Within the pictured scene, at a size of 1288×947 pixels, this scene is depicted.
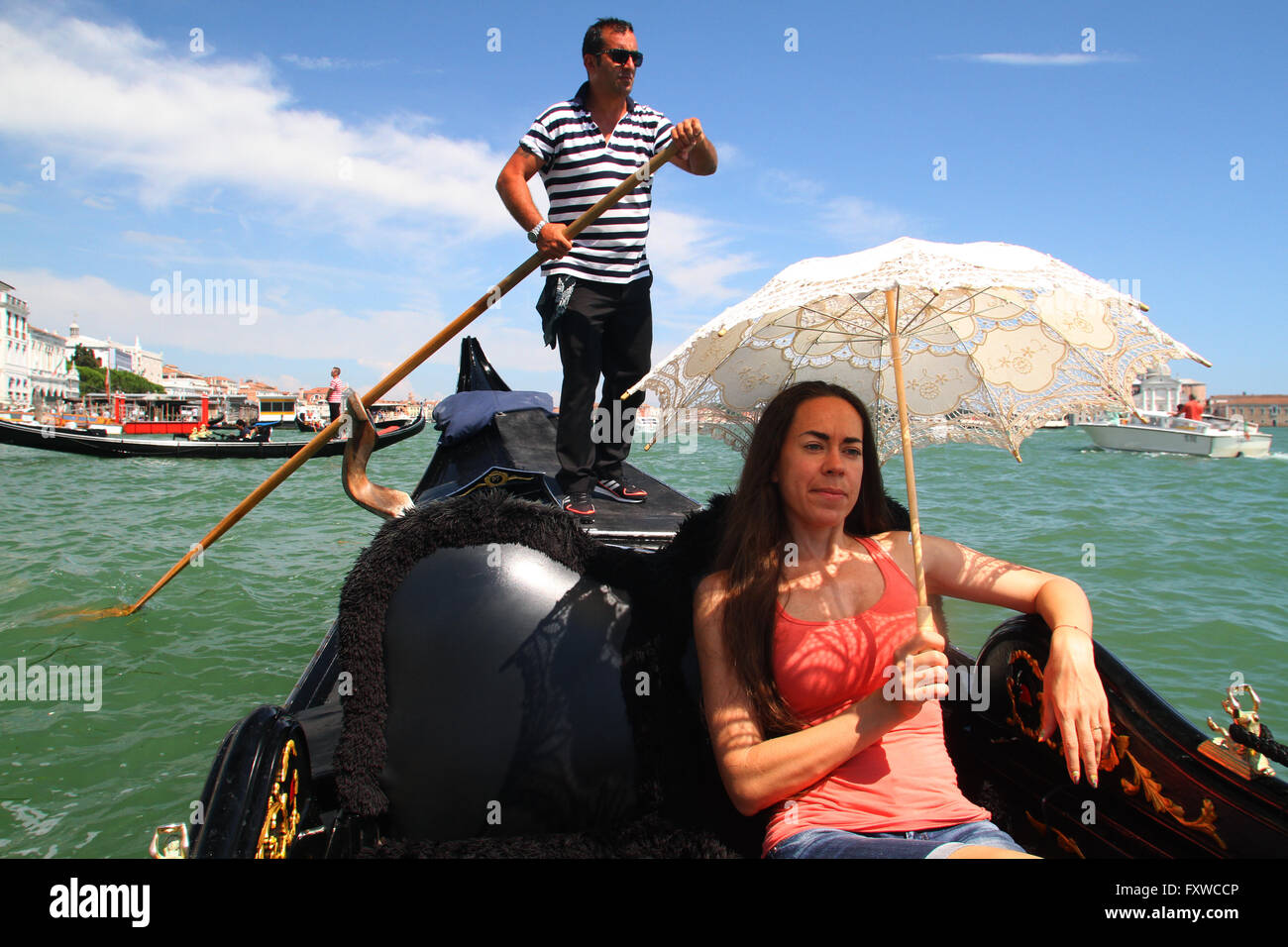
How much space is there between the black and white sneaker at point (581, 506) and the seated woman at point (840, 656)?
80 centimetres

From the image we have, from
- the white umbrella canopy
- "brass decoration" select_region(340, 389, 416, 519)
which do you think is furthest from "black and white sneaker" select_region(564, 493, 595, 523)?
"brass decoration" select_region(340, 389, 416, 519)

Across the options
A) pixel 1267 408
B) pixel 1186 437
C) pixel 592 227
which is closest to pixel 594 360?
pixel 592 227

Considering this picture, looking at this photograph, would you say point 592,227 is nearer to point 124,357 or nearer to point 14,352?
point 14,352

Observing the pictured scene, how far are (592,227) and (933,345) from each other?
971 mm

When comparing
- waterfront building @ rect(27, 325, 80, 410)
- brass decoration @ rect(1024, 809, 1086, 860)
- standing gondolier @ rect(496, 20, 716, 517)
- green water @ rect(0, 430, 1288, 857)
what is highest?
waterfront building @ rect(27, 325, 80, 410)

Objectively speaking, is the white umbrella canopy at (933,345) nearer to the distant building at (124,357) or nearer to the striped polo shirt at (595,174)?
the striped polo shirt at (595,174)

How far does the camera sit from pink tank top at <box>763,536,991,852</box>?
114cm

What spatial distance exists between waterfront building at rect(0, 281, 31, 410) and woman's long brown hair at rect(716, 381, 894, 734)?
209ft

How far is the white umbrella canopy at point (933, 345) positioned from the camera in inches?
48.4

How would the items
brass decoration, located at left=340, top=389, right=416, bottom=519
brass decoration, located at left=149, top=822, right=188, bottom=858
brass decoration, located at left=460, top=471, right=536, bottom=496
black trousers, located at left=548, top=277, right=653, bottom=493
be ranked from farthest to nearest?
brass decoration, located at left=460, top=471, right=536, bottom=496, black trousers, located at left=548, top=277, right=653, bottom=493, brass decoration, located at left=340, top=389, right=416, bottom=519, brass decoration, located at left=149, top=822, right=188, bottom=858

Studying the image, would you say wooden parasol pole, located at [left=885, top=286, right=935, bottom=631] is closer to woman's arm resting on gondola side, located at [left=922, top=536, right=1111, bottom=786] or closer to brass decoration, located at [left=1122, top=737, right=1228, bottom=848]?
woman's arm resting on gondola side, located at [left=922, top=536, right=1111, bottom=786]

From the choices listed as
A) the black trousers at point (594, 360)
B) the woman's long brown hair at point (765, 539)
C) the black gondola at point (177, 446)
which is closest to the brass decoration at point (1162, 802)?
the woman's long brown hair at point (765, 539)

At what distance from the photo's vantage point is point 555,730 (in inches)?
49.6

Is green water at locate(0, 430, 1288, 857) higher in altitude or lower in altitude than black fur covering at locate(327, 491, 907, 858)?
lower
